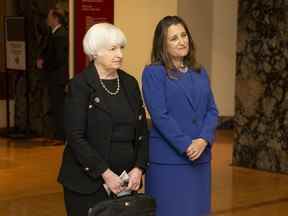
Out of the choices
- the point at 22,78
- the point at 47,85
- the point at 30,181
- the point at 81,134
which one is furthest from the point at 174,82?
the point at 22,78

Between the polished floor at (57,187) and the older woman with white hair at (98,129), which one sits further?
the polished floor at (57,187)

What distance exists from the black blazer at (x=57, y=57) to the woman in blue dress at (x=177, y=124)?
544cm

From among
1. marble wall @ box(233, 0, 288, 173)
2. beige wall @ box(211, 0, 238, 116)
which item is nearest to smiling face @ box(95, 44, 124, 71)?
marble wall @ box(233, 0, 288, 173)

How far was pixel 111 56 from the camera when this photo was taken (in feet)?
10.9

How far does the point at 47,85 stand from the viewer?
9.59 meters

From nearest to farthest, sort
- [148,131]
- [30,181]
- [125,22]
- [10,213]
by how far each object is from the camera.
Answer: [148,131] → [10,213] → [30,181] → [125,22]

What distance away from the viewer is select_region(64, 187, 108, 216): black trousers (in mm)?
3367

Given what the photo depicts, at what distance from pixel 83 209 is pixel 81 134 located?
40cm

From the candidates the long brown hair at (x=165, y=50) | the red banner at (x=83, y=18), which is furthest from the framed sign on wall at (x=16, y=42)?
the long brown hair at (x=165, y=50)

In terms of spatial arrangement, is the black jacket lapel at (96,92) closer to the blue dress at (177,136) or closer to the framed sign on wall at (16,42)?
the blue dress at (177,136)

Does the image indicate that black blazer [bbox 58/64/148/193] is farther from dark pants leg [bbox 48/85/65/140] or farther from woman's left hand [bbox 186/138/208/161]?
dark pants leg [bbox 48/85/65/140]

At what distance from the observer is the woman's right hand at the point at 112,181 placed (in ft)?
10.8

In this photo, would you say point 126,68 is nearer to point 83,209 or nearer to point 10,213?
point 10,213

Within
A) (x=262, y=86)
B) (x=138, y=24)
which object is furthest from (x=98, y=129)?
(x=138, y=24)
